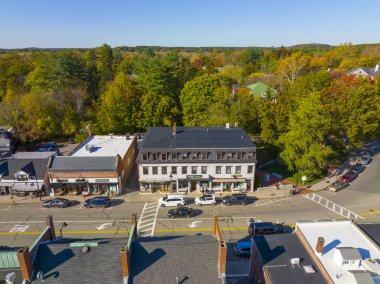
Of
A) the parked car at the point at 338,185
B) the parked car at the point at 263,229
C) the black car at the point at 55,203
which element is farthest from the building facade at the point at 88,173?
the parked car at the point at 338,185

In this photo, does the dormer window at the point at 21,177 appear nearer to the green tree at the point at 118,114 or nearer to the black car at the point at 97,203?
the black car at the point at 97,203

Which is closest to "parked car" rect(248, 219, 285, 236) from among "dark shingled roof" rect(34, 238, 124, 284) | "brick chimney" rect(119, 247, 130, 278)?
"dark shingled roof" rect(34, 238, 124, 284)

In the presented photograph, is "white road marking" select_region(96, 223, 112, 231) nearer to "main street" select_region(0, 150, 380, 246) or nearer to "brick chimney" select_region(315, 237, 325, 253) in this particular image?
"main street" select_region(0, 150, 380, 246)

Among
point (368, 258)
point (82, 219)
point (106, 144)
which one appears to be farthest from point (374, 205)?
point (106, 144)

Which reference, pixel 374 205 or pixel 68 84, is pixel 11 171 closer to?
pixel 68 84

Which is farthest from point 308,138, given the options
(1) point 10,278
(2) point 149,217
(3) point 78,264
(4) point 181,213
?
(1) point 10,278
